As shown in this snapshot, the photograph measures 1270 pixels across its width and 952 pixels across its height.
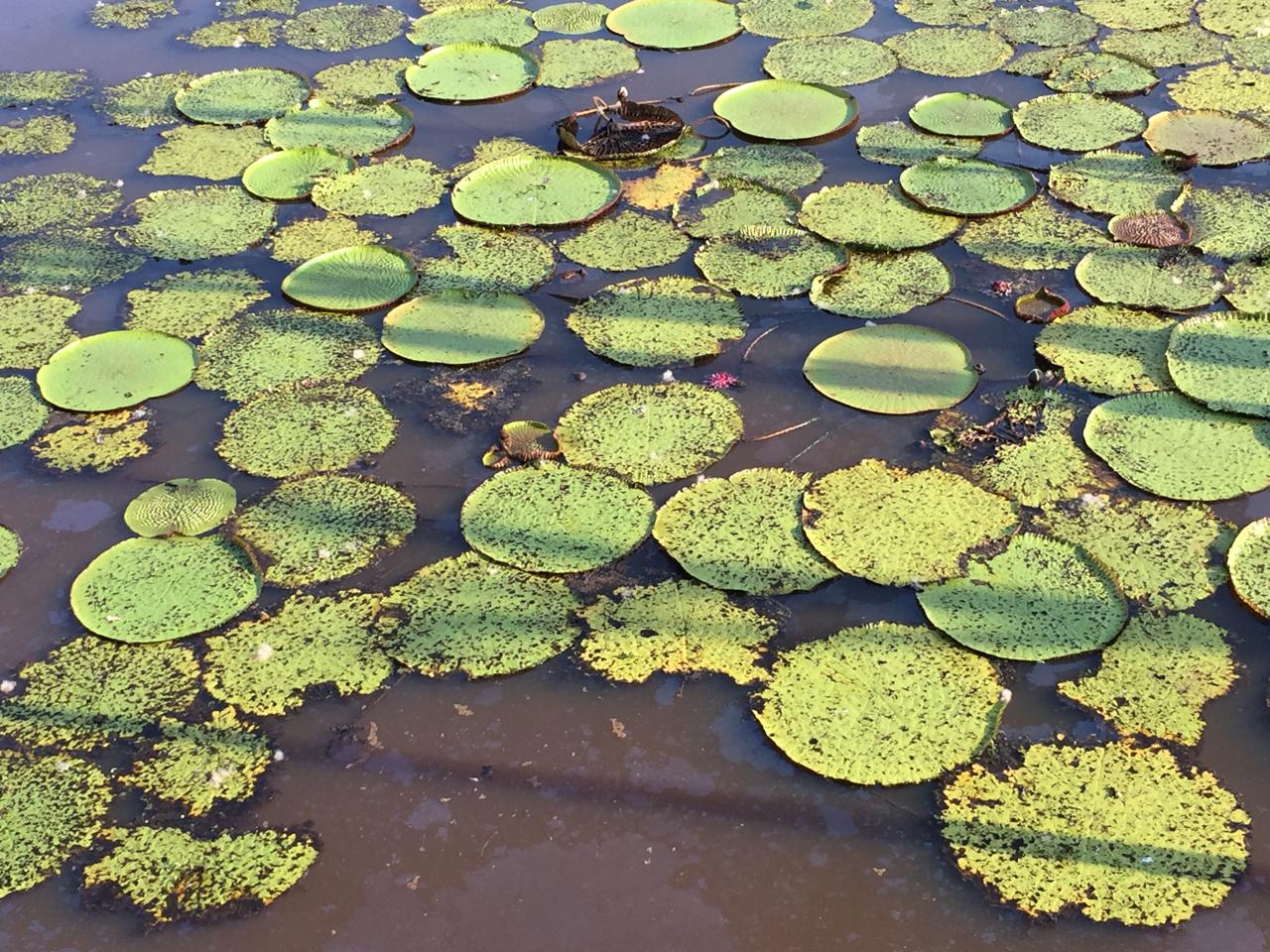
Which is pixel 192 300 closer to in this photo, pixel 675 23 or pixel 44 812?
pixel 44 812

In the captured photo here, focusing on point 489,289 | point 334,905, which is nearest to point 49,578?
point 334,905

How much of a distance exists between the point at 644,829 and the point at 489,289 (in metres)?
3.02

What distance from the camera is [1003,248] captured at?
570 cm

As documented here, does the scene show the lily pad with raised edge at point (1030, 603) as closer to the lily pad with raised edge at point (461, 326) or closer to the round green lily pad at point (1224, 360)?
the round green lily pad at point (1224, 360)

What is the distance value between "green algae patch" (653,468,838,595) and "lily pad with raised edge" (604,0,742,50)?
A: 427cm

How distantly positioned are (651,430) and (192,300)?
2.56 metres

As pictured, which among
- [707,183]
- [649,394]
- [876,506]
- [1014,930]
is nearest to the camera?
[1014,930]

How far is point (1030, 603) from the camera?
398 centimetres

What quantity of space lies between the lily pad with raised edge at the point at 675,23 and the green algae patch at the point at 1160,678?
525cm

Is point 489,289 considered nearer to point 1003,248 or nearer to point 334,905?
point 1003,248

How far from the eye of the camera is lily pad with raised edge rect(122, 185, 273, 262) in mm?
6195

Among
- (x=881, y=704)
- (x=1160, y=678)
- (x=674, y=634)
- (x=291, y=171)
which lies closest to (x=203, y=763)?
(x=674, y=634)

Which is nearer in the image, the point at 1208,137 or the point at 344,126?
→ the point at 1208,137

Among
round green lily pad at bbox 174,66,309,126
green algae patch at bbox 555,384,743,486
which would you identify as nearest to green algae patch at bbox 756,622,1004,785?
green algae patch at bbox 555,384,743,486
